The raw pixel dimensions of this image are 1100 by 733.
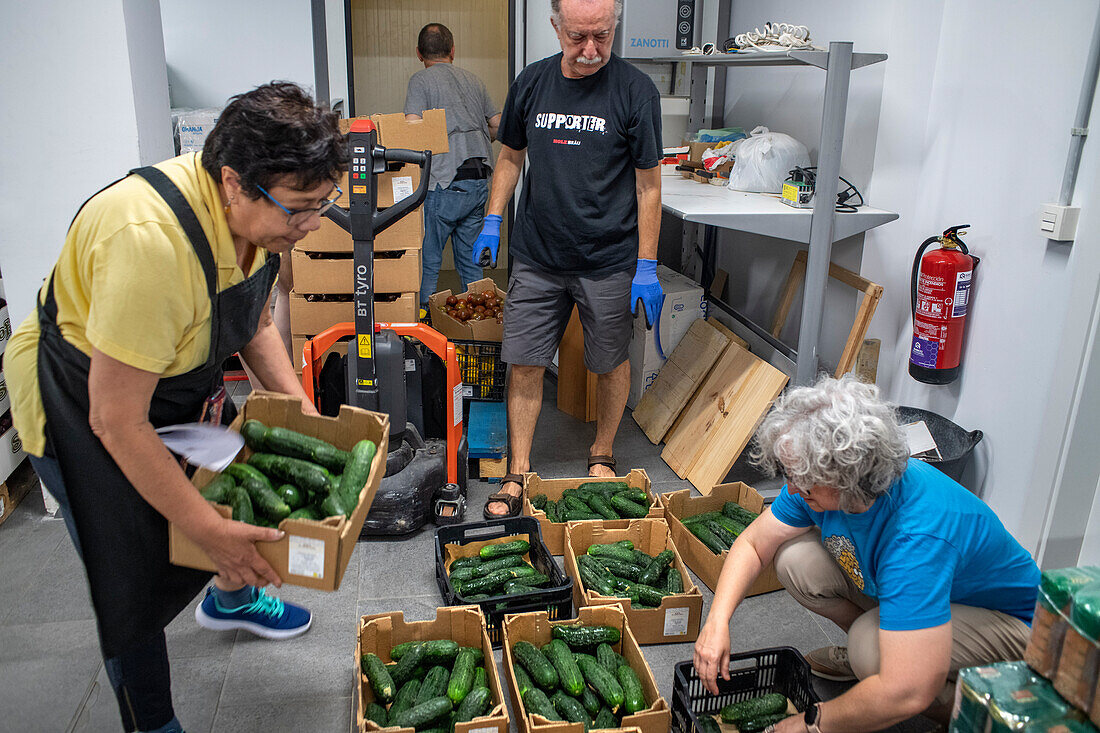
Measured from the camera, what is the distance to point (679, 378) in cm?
396

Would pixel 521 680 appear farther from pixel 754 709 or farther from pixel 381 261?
pixel 381 261

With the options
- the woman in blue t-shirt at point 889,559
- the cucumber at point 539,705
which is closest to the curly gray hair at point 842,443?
the woman in blue t-shirt at point 889,559

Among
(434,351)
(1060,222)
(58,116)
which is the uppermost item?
(58,116)

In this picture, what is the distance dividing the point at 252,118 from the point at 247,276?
374 millimetres

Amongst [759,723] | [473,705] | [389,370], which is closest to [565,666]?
[473,705]

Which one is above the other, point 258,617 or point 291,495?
point 291,495

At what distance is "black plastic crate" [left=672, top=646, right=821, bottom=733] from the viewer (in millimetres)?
2092

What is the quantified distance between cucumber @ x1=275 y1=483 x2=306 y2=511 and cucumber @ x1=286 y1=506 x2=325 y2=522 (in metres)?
0.01

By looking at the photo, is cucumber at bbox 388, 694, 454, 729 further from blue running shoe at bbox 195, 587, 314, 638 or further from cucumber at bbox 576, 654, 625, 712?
blue running shoe at bbox 195, 587, 314, 638

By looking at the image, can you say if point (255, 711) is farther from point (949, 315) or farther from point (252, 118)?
point (949, 315)

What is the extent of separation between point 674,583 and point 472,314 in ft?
6.16

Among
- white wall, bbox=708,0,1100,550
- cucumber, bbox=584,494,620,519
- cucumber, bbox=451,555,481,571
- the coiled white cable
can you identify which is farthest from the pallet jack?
white wall, bbox=708,0,1100,550

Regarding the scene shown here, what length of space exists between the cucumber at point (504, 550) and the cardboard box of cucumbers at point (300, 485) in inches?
37.1

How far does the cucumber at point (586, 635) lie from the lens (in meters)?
2.31
